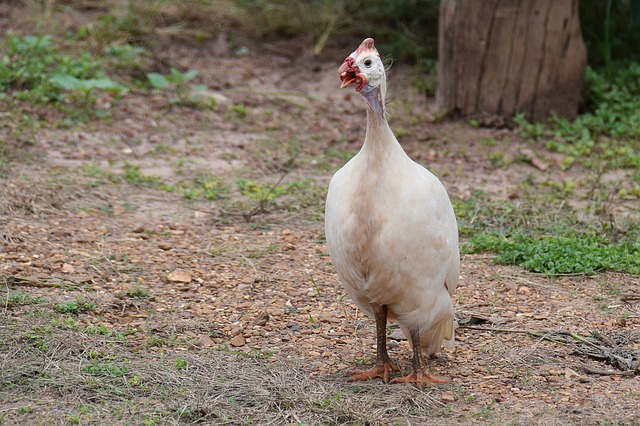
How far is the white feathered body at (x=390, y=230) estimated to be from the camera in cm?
385

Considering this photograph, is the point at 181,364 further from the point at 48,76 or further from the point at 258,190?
the point at 48,76

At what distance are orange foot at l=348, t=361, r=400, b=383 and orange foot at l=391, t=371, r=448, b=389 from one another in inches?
2.2

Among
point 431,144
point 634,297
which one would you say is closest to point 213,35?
point 431,144

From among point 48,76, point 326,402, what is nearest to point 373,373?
point 326,402

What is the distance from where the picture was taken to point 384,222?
3.84 meters

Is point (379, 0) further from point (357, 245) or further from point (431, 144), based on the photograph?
point (357, 245)

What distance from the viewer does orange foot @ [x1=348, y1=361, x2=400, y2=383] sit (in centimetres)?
427

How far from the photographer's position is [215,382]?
13.1 feet

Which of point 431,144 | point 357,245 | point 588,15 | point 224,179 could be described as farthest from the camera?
point 588,15

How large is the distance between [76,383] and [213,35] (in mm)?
6958

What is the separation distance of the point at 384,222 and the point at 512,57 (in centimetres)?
455

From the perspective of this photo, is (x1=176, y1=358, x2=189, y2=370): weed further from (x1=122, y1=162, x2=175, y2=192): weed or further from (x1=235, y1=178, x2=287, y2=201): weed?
(x1=122, y1=162, x2=175, y2=192): weed

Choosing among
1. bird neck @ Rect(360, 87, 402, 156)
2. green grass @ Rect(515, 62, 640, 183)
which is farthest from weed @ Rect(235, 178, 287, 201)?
bird neck @ Rect(360, 87, 402, 156)

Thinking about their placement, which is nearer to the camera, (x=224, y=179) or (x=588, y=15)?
(x=224, y=179)
